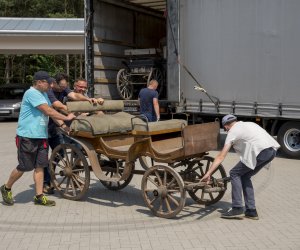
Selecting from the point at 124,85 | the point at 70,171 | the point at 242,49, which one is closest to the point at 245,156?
the point at 70,171

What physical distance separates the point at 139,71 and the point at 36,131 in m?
6.95

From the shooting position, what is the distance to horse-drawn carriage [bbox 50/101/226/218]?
6305 mm

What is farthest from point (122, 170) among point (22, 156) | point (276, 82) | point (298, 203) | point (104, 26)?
point (104, 26)

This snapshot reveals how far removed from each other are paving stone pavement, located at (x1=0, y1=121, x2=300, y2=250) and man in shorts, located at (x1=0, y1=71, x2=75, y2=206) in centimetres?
55

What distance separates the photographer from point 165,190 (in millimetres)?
6301

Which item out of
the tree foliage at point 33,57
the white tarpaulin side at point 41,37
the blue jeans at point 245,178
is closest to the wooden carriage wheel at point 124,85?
the blue jeans at point 245,178

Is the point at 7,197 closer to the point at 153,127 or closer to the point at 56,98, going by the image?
the point at 56,98

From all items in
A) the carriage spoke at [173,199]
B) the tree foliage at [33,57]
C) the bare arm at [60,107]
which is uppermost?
the tree foliage at [33,57]

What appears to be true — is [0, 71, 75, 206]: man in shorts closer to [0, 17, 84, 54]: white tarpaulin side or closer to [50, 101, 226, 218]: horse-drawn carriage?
[50, 101, 226, 218]: horse-drawn carriage

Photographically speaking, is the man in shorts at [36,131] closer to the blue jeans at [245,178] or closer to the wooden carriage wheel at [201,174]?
the wooden carriage wheel at [201,174]

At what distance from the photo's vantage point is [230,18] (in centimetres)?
1138

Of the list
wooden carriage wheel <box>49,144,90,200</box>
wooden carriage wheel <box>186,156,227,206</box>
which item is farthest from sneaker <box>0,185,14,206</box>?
Result: wooden carriage wheel <box>186,156,227,206</box>

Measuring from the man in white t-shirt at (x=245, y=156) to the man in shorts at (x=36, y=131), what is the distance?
2.31m

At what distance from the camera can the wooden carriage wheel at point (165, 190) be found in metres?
6.16
